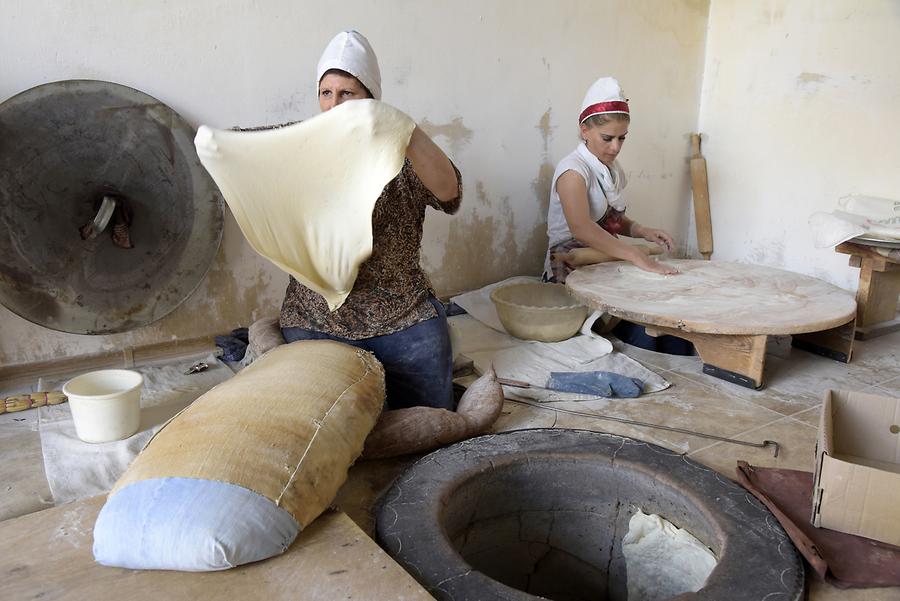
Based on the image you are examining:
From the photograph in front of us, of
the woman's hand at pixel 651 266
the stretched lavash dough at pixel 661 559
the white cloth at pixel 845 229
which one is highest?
the white cloth at pixel 845 229

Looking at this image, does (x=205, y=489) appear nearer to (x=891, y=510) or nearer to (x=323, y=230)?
Answer: (x=323, y=230)

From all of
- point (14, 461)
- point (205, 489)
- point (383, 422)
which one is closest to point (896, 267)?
point (383, 422)

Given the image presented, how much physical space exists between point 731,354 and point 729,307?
0.63ft

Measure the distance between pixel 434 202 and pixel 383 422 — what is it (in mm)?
704

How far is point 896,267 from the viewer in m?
2.84

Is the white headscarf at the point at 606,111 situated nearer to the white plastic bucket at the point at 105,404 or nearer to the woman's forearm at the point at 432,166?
the woman's forearm at the point at 432,166

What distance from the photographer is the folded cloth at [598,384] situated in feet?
7.73

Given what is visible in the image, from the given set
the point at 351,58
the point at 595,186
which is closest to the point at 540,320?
the point at 595,186

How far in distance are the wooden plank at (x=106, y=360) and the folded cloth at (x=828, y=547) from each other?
2.17m

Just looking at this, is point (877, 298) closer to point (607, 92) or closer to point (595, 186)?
point (595, 186)

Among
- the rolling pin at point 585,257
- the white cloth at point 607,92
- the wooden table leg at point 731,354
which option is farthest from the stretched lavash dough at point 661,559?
the white cloth at point 607,92

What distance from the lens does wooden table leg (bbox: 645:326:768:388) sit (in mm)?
2365

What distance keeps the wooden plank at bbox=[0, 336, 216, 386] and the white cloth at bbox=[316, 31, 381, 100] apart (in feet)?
4.64

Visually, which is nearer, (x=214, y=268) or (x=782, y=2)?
(x=214, y=268)
